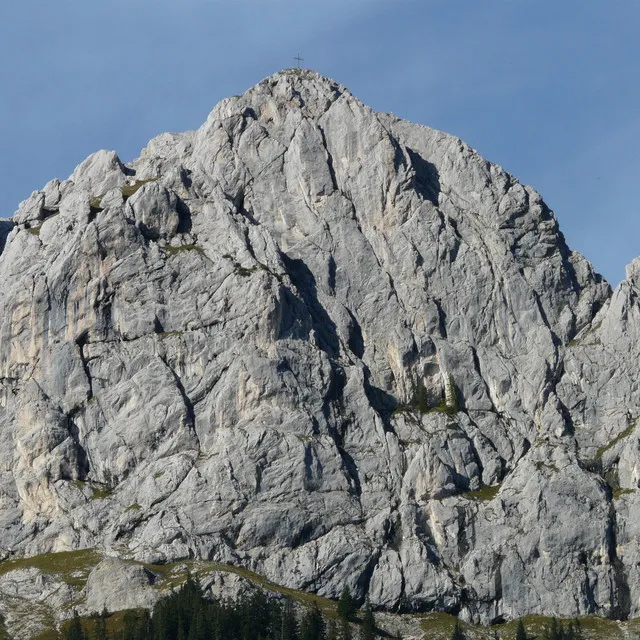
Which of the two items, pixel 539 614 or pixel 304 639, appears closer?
pixel 304 639

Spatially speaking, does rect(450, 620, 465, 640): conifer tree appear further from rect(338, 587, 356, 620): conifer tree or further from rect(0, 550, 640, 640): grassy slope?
rect(338, 587, 356, 620): conifer tree

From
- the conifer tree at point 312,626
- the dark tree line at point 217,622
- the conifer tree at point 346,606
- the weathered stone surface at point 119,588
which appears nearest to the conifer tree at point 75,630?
the dark tree line at point 217,622

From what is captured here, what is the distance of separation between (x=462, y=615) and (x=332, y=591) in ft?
59.3

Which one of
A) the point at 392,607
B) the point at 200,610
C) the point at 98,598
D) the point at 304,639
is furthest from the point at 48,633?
the point at 392,607

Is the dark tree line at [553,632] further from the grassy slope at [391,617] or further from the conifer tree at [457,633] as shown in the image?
the grassy slope at [391,617]

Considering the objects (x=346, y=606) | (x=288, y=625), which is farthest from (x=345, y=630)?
(x=346, y=606)

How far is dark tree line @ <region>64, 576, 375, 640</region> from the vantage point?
179 m

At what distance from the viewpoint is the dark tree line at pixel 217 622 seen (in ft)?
586

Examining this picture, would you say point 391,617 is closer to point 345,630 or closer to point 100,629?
point 345,630

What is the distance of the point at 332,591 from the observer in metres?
199

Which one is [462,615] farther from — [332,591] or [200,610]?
[200,610]

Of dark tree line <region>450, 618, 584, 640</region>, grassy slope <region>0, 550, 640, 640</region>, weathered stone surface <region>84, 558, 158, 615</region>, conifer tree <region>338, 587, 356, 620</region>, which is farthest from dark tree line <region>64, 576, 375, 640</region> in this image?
dark tree line <region>450, 618, 584, 640</region>

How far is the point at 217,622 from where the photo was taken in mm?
179125

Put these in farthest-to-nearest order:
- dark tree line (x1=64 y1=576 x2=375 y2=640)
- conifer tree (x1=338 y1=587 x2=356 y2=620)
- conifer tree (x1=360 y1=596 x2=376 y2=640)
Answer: conifer tree (x1=338 y1=587 x2=356 y2=620) < conifer tree (x1=360 y1=596 x2=376 y2=640) < dark tree line (x1=64 y1=576 x2=375 y2=640)
